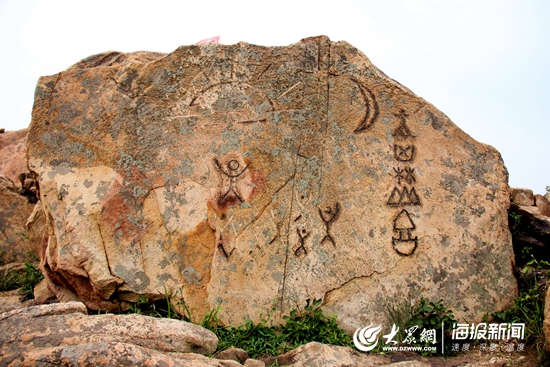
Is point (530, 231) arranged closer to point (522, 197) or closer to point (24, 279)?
point (522, 197)

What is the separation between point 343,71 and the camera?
465 cm

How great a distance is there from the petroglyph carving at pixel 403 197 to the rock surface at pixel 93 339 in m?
2.04

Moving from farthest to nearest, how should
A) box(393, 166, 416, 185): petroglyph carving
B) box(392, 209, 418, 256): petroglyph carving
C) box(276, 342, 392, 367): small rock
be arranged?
1. box(393, 166, 416, 185): petroglyph carving
2. box(392, 209, 418, 256): petroglyph carving
3. box(276, 342, 392, 367): small rock

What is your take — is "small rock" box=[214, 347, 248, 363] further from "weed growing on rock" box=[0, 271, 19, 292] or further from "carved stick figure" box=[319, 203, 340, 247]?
"weed growing on rock" box=[0, 271, 19, 292]

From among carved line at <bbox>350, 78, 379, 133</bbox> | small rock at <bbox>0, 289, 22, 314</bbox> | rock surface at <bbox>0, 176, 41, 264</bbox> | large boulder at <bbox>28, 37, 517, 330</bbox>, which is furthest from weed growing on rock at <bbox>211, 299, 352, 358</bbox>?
rock surface at <bbox>0, 176, 41, 264</bbox>

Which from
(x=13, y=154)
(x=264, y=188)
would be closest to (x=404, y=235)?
(x=264, y=188)

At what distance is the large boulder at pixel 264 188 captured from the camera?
4344 millimetres

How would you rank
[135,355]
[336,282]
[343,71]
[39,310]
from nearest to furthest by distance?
[135,355] → [39,310] → [336,282] → [343,71]

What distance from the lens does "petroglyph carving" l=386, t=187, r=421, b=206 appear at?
14.9ft

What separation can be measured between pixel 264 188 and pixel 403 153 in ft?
4.25

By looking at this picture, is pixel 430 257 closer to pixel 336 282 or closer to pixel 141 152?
pixel 336 282

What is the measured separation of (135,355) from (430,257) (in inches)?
108

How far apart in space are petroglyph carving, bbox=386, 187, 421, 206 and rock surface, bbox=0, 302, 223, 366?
2042 mm

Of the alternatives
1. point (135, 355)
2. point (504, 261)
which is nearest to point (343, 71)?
point (504, 261)
